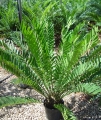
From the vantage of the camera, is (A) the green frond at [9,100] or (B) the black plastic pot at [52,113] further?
(B) the black plastic pot at [52,113]

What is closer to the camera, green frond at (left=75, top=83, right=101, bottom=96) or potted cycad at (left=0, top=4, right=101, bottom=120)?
green frond at (left=75, top=83, right=101, bottom=96)

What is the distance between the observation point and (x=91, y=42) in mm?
2676

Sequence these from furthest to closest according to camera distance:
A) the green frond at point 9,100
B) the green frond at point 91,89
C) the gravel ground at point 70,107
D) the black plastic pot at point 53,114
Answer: the gravel ground at point 70,107, the black plastic pot at point 53,114, the green frond at point 9,100, the green frond at point 91,89

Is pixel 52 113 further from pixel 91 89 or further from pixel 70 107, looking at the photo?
pixel 91 89

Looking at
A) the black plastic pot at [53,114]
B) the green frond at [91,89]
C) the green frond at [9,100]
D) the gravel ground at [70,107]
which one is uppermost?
the green frond at [91,89]

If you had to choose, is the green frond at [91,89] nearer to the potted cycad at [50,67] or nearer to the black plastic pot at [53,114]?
the potted cycad at [50,67]

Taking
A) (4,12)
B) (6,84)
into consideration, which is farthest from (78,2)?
(6,84)

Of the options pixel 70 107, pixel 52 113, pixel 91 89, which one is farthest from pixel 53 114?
pixel 91 89

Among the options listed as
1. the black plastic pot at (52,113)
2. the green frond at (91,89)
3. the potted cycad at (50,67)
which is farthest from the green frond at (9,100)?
the green frond at (91,89)

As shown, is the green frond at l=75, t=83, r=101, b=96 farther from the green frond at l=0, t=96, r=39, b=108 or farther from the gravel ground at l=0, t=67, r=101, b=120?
the gravel ground at l=0, t=67, r=101, b=120

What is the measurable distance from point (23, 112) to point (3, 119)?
0.28 meters

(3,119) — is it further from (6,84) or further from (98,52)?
(98,52)

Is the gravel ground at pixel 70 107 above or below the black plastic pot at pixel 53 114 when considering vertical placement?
below

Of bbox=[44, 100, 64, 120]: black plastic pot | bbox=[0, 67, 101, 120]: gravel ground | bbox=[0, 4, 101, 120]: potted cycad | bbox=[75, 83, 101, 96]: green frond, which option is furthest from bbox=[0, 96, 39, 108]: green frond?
bbox=[75, 83, 101, 96]: green frond
